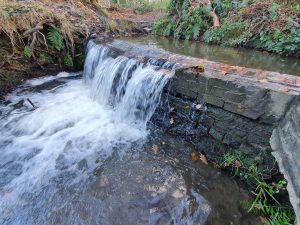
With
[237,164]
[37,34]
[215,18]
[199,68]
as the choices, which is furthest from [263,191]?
[215,18]

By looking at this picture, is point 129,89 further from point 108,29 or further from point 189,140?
point 108,29

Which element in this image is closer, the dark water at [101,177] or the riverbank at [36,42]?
the dark water at [101,177]

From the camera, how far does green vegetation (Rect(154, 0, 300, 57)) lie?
6.61m

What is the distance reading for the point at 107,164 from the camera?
11.2 ft

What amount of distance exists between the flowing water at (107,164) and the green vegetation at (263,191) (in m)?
0.14

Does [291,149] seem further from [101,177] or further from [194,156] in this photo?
[101,177]

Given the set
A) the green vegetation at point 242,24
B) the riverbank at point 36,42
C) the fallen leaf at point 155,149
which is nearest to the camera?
the fallen leaf at point 155,149

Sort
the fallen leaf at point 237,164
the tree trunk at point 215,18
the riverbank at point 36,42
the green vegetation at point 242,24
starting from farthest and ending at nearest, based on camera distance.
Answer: the tree trunk at point 215,18 < the green vegetation at point 242,24 < the riverbank at point 36,42 < the fallen leaf at point 237,164

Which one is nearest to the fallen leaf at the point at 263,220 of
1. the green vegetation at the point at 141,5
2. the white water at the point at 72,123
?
the white water at the point at 72,123

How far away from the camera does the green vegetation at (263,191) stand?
2.58 m

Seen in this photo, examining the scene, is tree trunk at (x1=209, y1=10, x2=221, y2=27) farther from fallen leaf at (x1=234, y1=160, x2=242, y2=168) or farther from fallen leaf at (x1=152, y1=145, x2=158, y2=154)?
fallen leaf at (x1=234, y1=160, x2=242, y2=168)

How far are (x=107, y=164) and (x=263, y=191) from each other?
205 cm

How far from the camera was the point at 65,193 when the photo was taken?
2895 mm

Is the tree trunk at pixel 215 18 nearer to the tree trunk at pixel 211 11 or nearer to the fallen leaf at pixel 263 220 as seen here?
the tree trunk at pixel 211 11
